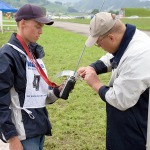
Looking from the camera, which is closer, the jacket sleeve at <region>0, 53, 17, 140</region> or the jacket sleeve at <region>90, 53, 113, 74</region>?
the jacket sleeve at <region>0, 53, 17, 140</region>

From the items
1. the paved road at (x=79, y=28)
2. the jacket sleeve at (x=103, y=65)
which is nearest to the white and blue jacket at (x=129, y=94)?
the jacket sleeve at (x=103, y=65)

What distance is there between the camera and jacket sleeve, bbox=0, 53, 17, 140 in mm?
2541

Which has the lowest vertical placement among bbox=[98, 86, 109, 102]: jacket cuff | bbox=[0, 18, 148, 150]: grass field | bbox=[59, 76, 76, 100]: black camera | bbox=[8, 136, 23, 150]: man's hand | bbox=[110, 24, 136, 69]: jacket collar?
bbox=[0, 18, 148, 150]: grass field

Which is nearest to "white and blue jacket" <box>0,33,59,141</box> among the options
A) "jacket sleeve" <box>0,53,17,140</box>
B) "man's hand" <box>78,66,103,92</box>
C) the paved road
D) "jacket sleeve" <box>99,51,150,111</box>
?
"jacket sleeve" <box>0,53,17,140</box>

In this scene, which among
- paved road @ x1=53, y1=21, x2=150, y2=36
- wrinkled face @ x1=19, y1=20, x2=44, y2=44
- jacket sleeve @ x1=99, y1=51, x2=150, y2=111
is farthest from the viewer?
paved road @ x1=53, y1=21, x2=150, y2=36

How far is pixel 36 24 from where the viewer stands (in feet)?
9.11

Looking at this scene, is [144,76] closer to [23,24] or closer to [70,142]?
[23,24]

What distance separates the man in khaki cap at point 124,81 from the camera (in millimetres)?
2375

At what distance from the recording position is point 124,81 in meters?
2.38

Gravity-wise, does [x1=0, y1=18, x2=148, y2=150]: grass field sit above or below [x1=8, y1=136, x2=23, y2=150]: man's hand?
below

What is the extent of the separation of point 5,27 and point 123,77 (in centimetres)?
2729

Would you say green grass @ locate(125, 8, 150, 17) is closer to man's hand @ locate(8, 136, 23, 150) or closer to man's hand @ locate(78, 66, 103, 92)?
man's hand @ locate(78, 66, 103, 92)

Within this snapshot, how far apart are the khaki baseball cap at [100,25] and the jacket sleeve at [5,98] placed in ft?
2.07

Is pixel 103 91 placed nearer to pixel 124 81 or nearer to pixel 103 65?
pixel 124 81
